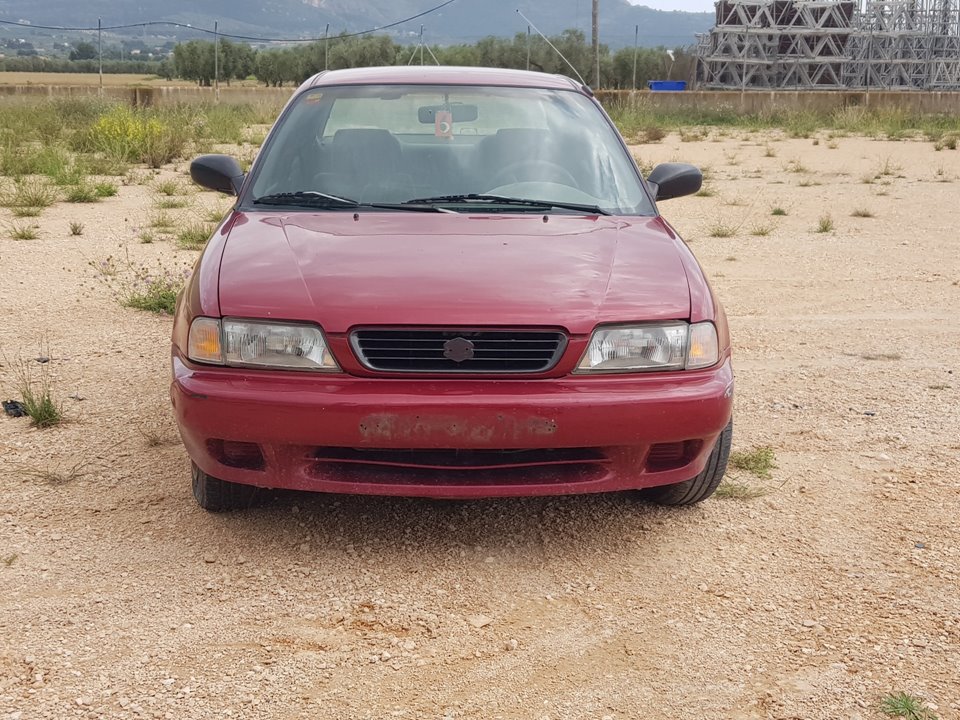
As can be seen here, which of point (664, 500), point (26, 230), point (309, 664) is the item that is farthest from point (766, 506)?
point (26, 230)

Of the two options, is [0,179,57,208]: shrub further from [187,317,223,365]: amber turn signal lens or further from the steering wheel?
[187,317,223,365]: amber turn signal lens

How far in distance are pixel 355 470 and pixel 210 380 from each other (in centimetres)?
49

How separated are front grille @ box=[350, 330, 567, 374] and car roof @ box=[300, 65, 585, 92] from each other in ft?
6.21

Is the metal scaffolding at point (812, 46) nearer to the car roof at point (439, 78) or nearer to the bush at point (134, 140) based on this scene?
the bush at point (134, 140)

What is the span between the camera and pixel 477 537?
11.5ft

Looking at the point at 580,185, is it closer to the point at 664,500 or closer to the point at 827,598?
the point at 664,500

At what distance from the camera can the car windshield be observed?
4.09m

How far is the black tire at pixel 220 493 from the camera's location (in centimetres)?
353

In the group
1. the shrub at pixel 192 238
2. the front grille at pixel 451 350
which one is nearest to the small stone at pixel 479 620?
the front grille at pixel 451 350

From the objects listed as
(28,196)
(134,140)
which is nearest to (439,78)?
(28,196)

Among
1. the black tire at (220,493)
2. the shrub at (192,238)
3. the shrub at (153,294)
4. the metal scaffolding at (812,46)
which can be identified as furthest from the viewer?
the metal scaffolding at (812,46)

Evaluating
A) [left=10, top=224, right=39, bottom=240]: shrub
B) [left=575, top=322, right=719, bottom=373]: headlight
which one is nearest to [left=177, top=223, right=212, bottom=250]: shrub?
[left=10, top=224, right=39, bottom=240]: shrub

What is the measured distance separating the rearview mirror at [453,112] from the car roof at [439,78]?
0.36 ft

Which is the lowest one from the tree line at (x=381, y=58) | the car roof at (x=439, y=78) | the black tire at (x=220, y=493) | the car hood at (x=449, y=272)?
the black tire at (x=220, y=493)
